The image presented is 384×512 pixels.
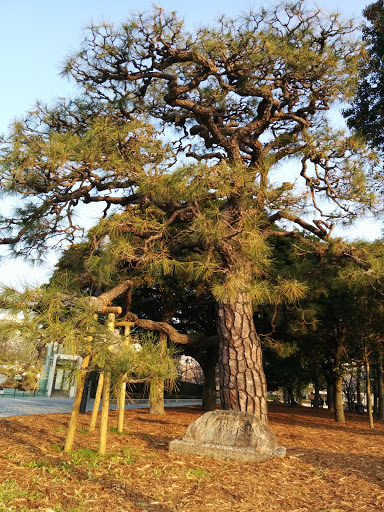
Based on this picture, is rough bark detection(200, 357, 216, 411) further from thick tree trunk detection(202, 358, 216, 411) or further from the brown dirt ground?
the brown dirt ground

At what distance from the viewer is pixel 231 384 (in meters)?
5.57

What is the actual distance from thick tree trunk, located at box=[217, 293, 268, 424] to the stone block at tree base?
0.90 m

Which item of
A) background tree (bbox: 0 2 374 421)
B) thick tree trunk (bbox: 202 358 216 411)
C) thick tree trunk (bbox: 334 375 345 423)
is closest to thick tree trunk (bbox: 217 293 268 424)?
background tree (bbox: 0 2 374 421)

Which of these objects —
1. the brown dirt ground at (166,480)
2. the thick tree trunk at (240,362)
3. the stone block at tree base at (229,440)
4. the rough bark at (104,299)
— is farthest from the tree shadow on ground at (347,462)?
the rough bark at (104,299)

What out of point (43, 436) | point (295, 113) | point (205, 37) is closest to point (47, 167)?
point (205, 37)

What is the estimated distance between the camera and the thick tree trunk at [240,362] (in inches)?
216

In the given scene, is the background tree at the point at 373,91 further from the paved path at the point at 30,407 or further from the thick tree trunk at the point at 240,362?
the paved path at the point at 30,407

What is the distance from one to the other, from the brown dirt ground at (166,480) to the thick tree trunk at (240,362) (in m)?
0.82

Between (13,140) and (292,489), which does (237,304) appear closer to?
(292,489)

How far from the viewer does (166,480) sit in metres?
3.21

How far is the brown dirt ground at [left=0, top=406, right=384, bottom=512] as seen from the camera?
266 centimetres

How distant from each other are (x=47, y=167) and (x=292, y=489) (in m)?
3.69

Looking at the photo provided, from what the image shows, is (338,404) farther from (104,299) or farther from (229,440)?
(104,299)

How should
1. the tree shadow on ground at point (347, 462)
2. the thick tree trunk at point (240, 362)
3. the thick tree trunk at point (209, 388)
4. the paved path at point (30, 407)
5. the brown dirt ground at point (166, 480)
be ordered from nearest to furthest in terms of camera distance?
the brown dirt ground at point (166, 480) < the tree shadow on ground at point (347, 462) < the thick tree trunk at point (240, 362) < the paved path at point (30, 407) < the thick tree trunk at point (209, 388)
